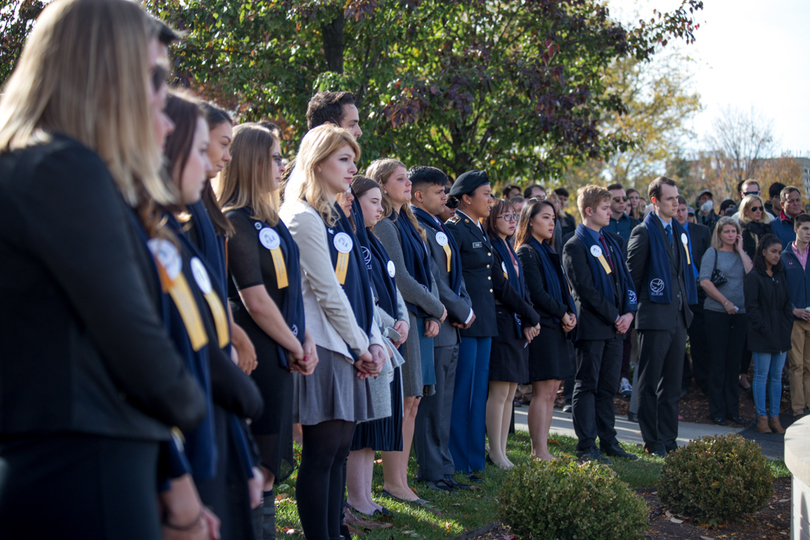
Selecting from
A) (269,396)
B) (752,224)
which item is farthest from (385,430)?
(752,224)

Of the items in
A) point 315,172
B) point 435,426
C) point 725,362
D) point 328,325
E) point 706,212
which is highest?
point 706,212

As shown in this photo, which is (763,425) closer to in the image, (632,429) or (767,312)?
(767,312)

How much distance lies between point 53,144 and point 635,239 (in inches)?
262

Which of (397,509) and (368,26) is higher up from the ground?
(368,26)

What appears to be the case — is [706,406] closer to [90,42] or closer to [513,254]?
[513,254]

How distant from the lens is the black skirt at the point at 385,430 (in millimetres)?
4676

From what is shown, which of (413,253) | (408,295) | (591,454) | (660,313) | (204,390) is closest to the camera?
(204,390)

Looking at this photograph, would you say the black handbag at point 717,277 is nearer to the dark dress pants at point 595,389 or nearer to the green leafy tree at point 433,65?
the green leafy tree at point 433,65

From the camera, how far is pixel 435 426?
18.3ft

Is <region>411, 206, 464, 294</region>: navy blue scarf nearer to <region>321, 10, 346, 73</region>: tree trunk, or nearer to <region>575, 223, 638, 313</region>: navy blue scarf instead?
<region>575, 223, 638, 313</region>: navy blue scarf

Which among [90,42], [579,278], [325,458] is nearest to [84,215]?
[90,42]

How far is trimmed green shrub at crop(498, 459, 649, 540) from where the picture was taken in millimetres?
4180

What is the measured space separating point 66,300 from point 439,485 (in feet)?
14.7

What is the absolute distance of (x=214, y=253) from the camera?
98.0 inches
